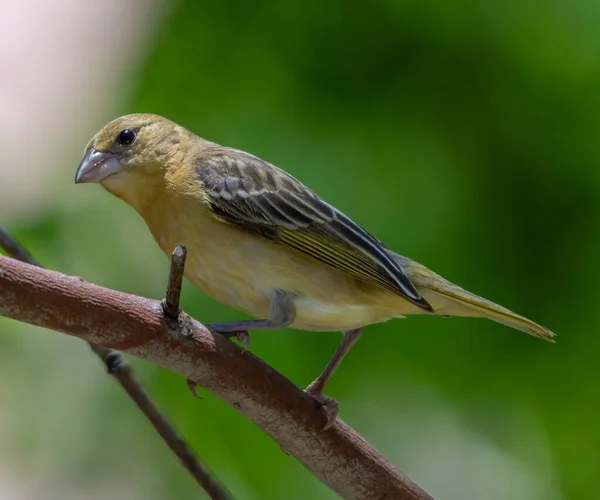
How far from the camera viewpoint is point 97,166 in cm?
172

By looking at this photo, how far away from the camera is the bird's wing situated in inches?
67.1

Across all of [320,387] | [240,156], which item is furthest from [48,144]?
[320,387]

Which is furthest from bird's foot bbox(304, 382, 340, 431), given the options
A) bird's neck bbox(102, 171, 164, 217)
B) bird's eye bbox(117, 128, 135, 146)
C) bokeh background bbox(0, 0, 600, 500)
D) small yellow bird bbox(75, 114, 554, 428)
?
bokeh background bbox(0, 0, 600, 500)

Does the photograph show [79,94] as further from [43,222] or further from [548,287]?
[548,287]

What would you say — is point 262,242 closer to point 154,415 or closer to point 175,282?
point 154,415

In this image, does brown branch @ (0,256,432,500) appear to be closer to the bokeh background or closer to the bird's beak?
the bird's beak

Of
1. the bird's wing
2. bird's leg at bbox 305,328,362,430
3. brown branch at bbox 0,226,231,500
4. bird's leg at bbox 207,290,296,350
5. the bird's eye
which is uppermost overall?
the bird's wing

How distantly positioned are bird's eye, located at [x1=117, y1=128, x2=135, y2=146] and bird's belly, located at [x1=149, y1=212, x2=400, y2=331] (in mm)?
234

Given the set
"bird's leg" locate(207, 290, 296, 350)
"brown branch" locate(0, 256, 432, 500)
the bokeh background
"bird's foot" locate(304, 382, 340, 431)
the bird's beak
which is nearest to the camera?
"brown branch" locate(0, 256, 432, 500)

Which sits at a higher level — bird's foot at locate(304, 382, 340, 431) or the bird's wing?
the bird's wing

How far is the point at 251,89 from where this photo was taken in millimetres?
2512

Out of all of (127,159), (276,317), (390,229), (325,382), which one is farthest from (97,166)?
(390,229)

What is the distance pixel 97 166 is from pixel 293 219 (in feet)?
1.34

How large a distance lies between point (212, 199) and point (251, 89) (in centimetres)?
89
